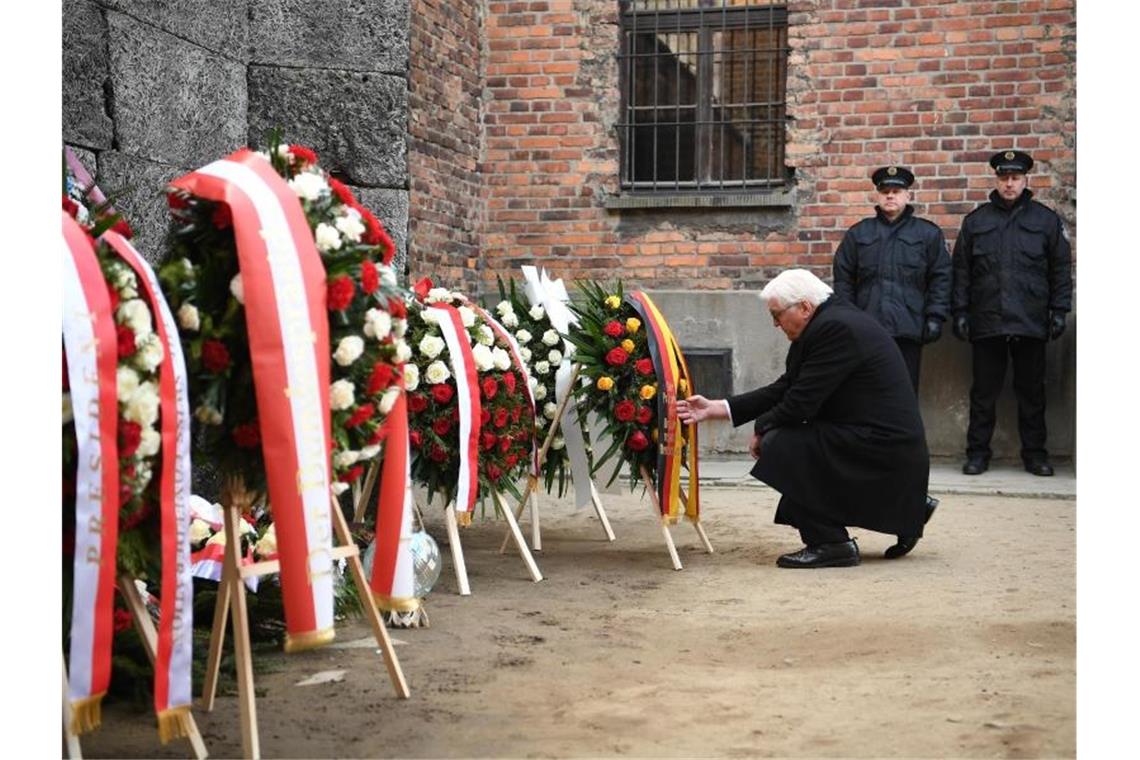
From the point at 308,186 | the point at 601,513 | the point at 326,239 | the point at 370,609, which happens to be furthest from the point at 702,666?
the point at 601,513

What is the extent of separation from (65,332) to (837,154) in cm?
785

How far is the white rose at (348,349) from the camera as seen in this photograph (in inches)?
147

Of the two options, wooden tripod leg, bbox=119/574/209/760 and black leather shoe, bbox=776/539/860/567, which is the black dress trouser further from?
wooden tripod leg, bbox=119/574/209/760

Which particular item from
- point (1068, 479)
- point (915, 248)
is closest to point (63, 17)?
point (915, 248)

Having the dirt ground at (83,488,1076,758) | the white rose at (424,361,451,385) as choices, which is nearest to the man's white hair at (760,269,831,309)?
the dirt ground at (83,488,1076,758)

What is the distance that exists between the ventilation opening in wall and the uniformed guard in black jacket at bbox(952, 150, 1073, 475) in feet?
5.38

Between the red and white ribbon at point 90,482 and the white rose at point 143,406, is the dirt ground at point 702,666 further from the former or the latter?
the white rose at point 143,406

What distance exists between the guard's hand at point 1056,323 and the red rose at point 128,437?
286 inches

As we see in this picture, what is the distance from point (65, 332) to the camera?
321 centimetres

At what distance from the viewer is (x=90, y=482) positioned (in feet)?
10.5

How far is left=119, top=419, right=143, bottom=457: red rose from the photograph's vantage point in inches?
131

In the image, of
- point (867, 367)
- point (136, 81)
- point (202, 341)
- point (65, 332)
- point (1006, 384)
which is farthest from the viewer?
point (1006, 384)

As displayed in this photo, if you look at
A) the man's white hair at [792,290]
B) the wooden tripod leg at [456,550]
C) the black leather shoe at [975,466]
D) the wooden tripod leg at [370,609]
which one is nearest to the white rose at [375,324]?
the wooden tripod leg at [370,609]

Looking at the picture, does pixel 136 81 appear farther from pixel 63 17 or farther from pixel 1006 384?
pixel 1006 384
